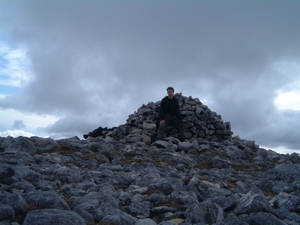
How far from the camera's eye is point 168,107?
16.0 m

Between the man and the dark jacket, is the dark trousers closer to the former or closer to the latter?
the man

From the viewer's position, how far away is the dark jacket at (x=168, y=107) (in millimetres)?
15906

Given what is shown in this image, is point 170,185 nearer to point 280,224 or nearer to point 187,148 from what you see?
point 280,224

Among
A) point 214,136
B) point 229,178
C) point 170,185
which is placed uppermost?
point 214,136

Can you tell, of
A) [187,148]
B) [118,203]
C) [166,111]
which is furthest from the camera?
[166,111]

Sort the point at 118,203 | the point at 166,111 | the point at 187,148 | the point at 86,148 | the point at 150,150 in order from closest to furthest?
the point at 118,203, the point at 86,148, the point at 150,150, the point at 187,148, the point at 166,111

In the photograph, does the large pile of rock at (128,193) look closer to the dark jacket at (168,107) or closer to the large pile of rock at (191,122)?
the dark jacket at (168,107)

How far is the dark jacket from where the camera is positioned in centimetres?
1591


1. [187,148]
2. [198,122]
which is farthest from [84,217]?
[198,122]

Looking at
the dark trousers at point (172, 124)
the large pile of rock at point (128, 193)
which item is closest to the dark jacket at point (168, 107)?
the dark trousers at point (172, 124)

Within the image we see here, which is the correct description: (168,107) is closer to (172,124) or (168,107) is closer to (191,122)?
(172,124)

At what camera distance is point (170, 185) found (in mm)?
5457

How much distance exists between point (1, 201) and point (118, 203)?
1540 millimetres

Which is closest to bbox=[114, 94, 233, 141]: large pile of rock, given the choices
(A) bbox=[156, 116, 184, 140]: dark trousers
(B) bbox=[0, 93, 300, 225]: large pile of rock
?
(A) bbox=[156, 116, 184, 140]: dark trousers
